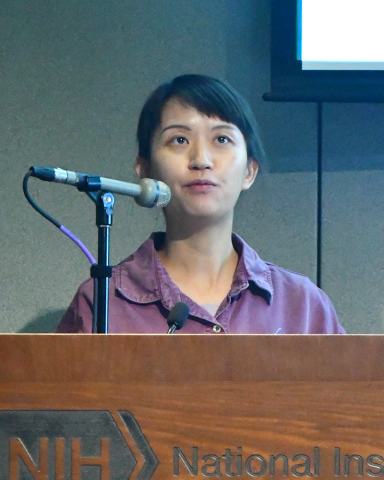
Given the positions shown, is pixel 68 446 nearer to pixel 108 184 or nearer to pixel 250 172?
pixel 108 184

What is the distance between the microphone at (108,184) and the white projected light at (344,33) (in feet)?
2.55

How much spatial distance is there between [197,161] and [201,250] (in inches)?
6.8

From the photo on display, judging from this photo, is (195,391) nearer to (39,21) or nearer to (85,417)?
(85,417)

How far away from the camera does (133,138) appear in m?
1.68

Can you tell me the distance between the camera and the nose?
1.26 meters

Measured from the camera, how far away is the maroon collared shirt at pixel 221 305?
4.06 ft

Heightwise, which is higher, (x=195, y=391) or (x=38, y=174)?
(x=38, y=174)

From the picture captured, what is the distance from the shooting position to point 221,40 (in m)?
1.71

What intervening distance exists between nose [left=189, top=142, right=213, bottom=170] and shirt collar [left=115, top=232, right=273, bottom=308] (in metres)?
0.18

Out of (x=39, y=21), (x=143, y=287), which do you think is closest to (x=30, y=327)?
(x=143, y=287)

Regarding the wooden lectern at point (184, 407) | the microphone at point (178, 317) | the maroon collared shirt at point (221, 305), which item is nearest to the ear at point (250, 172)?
the maroon collared shirt at point (221, 305)

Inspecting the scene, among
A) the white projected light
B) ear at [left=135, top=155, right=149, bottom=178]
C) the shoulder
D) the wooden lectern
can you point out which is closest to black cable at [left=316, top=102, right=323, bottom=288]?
the white projected light

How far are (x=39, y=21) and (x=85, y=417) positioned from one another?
130 centimetres

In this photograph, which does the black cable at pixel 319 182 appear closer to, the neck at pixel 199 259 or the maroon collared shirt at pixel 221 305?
the maroon collared shirt at pixel 221 305
